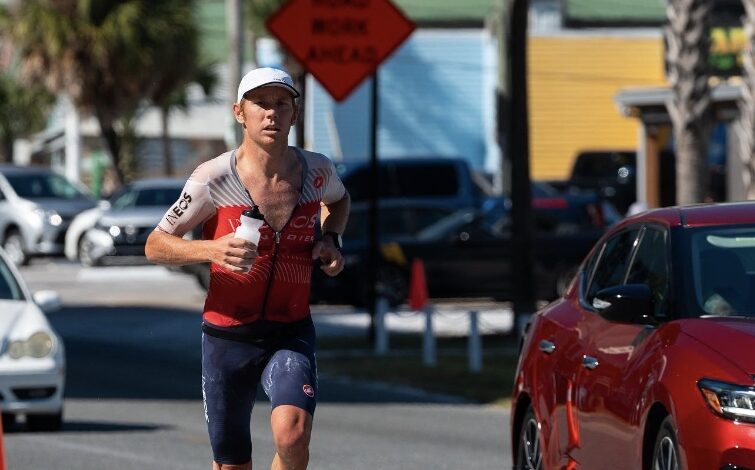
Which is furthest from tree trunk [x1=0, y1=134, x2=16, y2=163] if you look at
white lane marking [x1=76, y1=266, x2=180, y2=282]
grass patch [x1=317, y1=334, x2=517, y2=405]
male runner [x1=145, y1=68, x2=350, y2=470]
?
male runner [x1=145, y1=68, x2=350, y2=470]

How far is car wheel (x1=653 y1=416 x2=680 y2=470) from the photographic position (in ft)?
23.2

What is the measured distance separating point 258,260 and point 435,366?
12.3m

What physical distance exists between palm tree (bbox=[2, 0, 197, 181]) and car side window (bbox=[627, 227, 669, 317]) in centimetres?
3407

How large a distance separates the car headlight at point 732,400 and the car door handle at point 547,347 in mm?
2138

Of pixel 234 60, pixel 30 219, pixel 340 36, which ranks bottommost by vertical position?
pixel 30 219

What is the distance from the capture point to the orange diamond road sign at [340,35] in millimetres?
20234

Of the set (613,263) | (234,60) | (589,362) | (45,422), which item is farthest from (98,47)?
(589,362)

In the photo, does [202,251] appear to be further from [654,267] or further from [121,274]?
[121,274]

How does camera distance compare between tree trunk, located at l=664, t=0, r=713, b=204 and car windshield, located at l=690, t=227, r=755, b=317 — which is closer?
car windshield, located at l=690, t=227, r=755, b=317

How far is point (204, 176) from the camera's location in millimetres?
7328

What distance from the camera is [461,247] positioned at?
2734 centimetres

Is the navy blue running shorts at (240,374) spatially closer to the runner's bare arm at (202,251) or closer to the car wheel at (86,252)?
the runner's bare arm at (202,251)

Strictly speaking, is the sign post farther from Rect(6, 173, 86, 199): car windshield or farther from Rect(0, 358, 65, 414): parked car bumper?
Rect(6, 173, 86, 199): car windshield

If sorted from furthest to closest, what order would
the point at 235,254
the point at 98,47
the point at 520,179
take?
1. the point at 98,47
2. the point at 520,179
3. the point at 235,254
